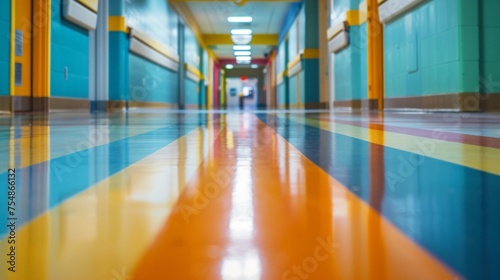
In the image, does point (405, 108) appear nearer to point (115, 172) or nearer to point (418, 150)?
point (418, 150)

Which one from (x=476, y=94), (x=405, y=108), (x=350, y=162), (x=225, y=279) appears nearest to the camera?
(x=225, y=279)

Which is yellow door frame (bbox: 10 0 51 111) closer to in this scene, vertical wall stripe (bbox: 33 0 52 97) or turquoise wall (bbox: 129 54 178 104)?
vertical wall stripe (bbox: 33 0 52 97)

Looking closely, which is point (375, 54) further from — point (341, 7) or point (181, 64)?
point (181, 64)

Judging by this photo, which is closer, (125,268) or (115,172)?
(125,268)

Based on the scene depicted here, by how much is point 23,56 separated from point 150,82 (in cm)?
747

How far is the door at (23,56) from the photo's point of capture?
24.0 ft

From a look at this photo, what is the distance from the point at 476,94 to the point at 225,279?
6649mm

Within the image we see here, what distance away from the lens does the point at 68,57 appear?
9055mm

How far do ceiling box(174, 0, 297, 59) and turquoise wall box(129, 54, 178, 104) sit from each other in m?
3.09

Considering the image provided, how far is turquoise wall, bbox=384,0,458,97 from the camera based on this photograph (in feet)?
21.2

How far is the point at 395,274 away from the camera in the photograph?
1.75 ft

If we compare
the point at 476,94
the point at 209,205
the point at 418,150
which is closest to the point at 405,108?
the point at 476,94

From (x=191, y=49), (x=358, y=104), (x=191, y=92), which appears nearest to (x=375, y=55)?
(x=358, y=104)

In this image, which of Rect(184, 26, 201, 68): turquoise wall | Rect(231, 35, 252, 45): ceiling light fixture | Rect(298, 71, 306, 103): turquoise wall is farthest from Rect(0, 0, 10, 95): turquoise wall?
Rect(231, 35, 252, 45): ceiling light fixture
